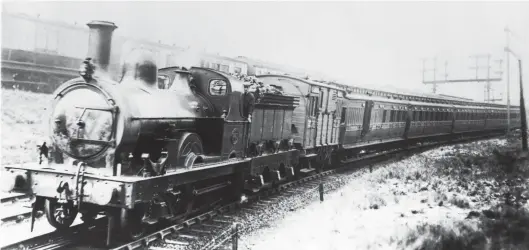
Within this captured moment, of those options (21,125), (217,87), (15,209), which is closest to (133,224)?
(217,87)

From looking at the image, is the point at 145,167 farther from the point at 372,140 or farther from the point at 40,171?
the point at 372,140

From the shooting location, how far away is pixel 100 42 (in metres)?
6.65

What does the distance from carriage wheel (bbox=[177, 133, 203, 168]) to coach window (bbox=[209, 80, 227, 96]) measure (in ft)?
3.84

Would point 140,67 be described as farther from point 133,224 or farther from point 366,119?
point 366,119

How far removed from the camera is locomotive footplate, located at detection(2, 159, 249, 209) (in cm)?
576

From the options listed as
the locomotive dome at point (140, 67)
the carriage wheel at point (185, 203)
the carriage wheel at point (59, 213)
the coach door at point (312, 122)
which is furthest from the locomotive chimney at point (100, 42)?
the coach door at point (312, 122)

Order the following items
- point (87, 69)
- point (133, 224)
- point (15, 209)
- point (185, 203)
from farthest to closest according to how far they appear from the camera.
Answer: point (15, 209), point (185, 203), point (133, 224), point (87, 69)

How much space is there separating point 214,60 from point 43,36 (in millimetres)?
8218

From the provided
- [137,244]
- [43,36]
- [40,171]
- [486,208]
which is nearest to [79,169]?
[40,171]

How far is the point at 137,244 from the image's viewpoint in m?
6.27

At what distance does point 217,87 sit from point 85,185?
3474mm

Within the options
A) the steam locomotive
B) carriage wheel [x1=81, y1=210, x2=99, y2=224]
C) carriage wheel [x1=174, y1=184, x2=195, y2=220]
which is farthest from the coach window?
carriage wheel [x1=81, y1=210, x2=99, y2=224]

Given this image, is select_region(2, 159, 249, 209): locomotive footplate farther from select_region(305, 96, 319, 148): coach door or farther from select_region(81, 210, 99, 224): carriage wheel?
select_region(305, 96, 319, 148): coach door

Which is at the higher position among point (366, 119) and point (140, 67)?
point (140, 67)
